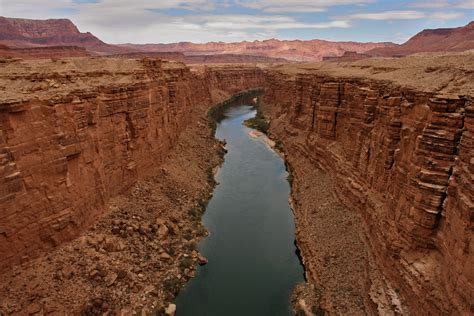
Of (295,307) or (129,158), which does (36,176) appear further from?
(295,307)

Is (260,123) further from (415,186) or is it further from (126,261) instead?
(415,186)

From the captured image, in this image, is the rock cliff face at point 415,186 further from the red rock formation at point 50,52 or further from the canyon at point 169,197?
the red rock formation at point 50,52

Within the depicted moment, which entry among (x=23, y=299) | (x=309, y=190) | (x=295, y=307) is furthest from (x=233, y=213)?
(x=23, y=299)

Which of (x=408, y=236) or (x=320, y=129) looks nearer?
(x=408, y=236)

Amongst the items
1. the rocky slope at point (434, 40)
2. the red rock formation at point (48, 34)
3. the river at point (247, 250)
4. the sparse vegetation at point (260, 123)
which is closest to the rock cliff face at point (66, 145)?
the river at point (247, 250)

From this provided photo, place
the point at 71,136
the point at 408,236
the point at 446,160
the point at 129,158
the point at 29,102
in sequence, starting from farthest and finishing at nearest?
the point at 129,158
the point at 71,136
the point at 29,102
the point at 408,236
the point at 446,160
